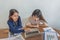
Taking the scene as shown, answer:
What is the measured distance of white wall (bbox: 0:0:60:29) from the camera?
3172 millimetres

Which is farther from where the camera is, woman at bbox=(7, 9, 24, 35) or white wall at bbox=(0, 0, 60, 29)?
white wall at bbox=(0, 0, 60, 29)

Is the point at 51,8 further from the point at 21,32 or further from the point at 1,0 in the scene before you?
the point at 21,32

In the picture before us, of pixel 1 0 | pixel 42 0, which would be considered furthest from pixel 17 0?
pixel 42 0

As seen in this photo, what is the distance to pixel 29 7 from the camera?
3262mm

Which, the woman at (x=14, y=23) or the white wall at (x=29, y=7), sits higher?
the white wall at (x=29, y=7)

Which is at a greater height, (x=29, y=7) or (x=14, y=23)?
(x=29, y=7)

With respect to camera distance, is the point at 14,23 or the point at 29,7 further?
the point at 29,7

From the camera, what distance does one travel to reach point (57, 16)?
343cm

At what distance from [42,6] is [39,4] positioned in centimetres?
9

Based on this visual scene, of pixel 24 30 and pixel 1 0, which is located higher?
pixel 1 0

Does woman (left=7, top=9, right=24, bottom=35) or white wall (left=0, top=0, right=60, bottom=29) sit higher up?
white wall (left=0, top=0, right=60, bottom=29)

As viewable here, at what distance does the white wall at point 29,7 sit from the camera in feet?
10.4

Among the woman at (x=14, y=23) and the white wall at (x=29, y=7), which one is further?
the white wall at (x=29, y=7)

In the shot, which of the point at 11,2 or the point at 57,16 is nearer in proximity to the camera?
the point at 11,2
